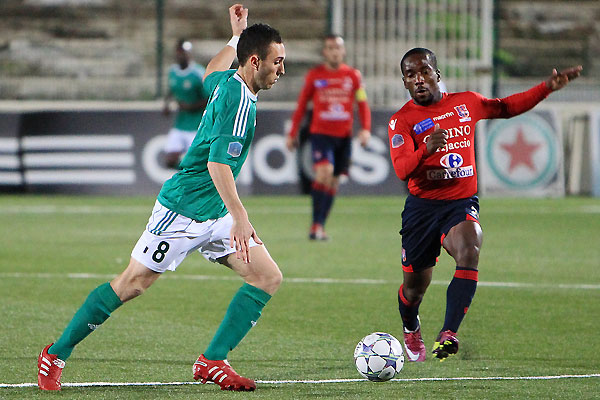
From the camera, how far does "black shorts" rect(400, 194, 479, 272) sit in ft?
20.2

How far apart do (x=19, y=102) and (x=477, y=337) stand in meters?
14.5

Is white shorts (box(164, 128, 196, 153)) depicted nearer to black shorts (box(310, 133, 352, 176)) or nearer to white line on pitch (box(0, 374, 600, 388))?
black shorts (box(310, 133, 352, 176))

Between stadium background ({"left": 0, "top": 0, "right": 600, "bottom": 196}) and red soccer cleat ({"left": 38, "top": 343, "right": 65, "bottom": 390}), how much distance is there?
12.6 metres

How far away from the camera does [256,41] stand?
5.32 m

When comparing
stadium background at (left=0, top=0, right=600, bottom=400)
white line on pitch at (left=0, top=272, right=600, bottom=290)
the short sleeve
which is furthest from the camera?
white line on pitch at (left=0, top=272, right=600, bottom=290)

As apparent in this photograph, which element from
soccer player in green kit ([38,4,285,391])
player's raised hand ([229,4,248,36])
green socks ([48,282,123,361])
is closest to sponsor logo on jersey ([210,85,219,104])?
soccer player in green kit ([38,4,285,391])

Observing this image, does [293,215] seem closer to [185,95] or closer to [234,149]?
[185,95]

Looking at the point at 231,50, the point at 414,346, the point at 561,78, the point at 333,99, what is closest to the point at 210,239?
the point at 231,50

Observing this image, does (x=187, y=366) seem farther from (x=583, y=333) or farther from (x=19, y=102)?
(x=19, y=102)

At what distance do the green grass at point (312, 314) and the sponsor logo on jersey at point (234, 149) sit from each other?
116 cm

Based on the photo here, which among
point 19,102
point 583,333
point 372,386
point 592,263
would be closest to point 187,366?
point 372,386

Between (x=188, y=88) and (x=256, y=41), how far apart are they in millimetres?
10255

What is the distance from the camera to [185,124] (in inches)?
617

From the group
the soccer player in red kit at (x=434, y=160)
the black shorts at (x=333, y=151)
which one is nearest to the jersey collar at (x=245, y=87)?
the soccer player in red kit at (x=434, y=160)
